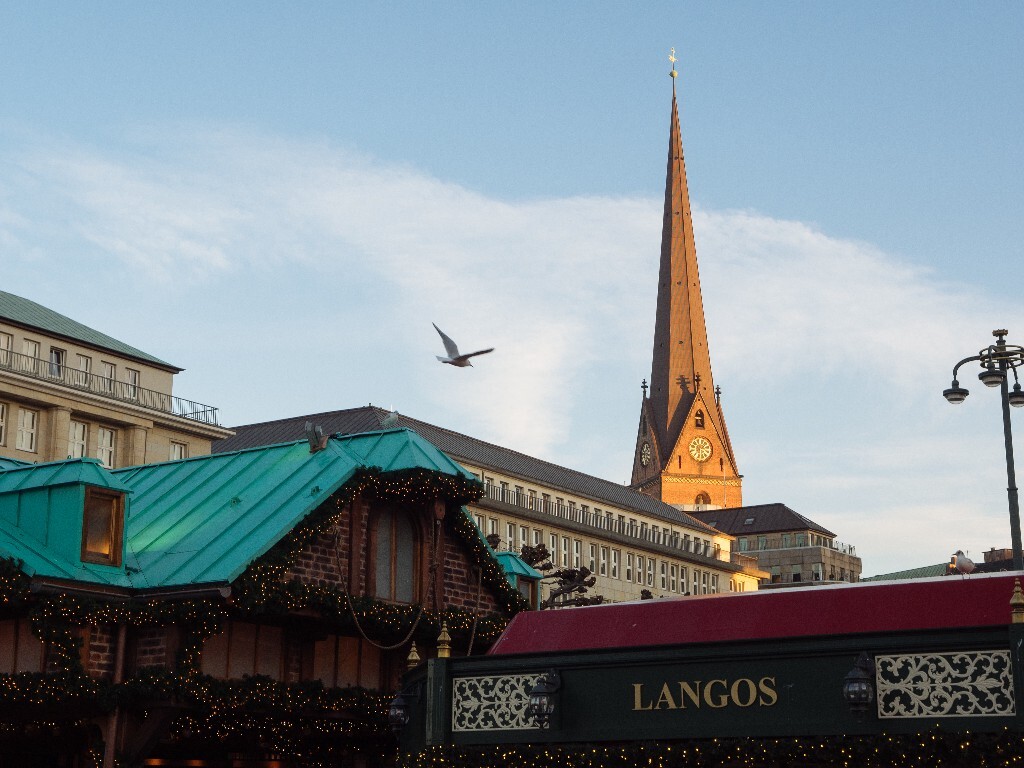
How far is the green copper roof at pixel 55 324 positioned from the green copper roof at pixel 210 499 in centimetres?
4373

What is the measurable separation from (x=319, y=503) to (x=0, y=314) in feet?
169

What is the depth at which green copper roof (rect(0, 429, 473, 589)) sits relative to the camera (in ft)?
106

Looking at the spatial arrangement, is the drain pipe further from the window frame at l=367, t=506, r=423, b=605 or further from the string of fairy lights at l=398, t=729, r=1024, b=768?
the string of fairy lights at l=398, t=729, r=1024, b=768

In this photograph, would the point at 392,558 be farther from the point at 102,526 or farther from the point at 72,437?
the point at 72,437

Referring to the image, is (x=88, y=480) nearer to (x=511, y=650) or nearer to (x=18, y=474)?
(x=18, y=474)

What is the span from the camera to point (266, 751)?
35.8m

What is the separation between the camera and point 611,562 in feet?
384

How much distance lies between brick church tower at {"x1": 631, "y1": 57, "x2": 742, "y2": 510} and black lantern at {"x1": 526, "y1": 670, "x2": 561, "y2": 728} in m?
162

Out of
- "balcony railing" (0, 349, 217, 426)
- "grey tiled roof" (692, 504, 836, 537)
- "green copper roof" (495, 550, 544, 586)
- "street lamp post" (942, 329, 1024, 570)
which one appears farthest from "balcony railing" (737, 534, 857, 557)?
"street lamp post" (942, 329, 1024, 570)

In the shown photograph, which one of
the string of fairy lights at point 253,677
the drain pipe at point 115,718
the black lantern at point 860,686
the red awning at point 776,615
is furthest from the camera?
the drain pipe at point 115,718

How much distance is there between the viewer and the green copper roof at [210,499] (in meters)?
32.4

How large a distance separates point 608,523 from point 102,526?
87113 millimetres

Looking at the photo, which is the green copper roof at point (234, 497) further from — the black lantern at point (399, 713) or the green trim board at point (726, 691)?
the green trim board at point (726, 691)

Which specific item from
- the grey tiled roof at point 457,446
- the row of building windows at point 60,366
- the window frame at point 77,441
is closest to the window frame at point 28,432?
the window frame at point 77,441
